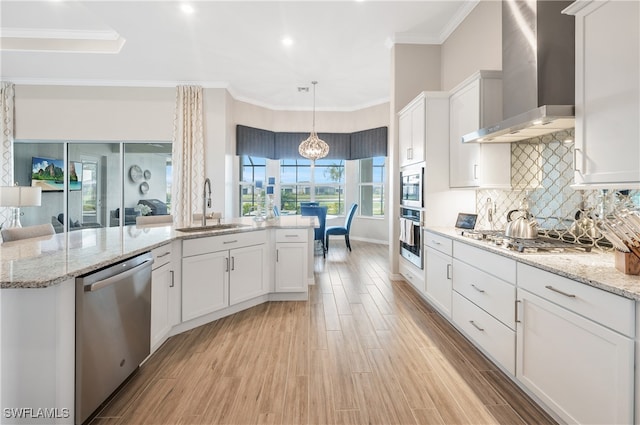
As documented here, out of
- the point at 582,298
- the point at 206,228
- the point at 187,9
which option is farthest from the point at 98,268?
the point at 187,9

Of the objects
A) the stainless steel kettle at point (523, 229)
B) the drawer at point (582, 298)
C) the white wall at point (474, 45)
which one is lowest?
the drawer at point (582, 298)

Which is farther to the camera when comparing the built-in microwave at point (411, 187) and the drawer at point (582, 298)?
the built-in microwave at point (411, 187)

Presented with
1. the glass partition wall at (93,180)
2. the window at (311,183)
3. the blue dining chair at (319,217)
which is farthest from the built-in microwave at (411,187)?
the glass partition wall at (93,180)

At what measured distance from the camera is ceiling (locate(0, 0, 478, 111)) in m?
3.53

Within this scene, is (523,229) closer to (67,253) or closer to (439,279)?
(439,279)

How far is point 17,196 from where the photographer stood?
375cm

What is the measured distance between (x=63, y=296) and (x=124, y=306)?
417mm

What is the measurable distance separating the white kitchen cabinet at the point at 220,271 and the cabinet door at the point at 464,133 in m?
2.15

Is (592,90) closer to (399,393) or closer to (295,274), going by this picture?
(399,393)

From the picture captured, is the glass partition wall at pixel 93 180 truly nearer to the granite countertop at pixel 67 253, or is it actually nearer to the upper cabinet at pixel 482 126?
the granite countertop at pixel 67 253

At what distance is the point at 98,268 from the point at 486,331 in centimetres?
240

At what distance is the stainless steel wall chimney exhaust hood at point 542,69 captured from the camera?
78.5 inches

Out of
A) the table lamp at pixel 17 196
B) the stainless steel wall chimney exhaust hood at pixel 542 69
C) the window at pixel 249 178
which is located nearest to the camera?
the stainless steel wall chimney exhaust hood at pixel 542 69

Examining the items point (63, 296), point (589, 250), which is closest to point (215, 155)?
point (63, 296)
